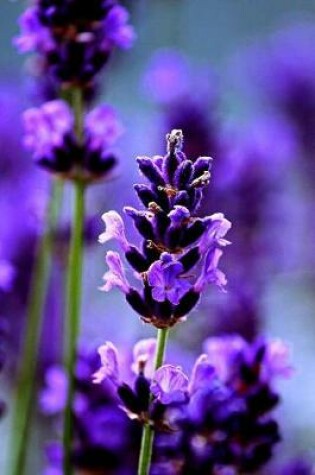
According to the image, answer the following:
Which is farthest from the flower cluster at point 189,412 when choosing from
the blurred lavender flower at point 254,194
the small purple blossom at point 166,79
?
the small purple blossom at point 166,79

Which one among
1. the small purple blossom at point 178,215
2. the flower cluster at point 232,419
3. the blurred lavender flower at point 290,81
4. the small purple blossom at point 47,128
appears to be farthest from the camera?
the blurred lavender flower at point 290,81

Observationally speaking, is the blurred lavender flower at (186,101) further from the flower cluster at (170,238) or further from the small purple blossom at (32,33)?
the flower cluster at (170,238)

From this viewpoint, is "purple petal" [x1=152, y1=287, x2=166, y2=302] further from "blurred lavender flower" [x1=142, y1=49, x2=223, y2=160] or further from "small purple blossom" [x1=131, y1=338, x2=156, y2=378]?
"blurred lavender flower" [x1=142, y1=49, x2=223, y2=160]

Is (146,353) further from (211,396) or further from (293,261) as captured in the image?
(293,261)

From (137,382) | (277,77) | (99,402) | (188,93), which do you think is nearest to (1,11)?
(277,77)

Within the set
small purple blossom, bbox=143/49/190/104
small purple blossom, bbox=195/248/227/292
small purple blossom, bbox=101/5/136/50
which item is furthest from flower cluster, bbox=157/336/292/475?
small purple blossom, bbox=143/49/190/104

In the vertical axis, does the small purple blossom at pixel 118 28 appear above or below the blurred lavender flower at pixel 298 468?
above
